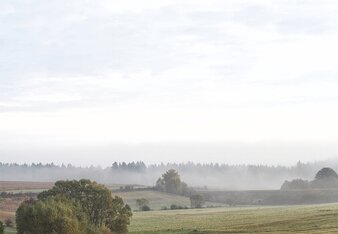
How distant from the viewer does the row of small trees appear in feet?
271

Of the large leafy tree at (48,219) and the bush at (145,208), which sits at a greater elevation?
the large leafy tree at (48,219)

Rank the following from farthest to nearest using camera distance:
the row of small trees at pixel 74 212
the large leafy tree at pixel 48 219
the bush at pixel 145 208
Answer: the bush at pixel 145 208 < the row of small trees at pixel 74 212 < the large leafy tree at pixel 48 219

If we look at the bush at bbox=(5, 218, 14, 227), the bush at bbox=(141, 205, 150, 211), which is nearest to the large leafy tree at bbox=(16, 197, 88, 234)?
the bush at bbox=(5, 218, 14, 227)

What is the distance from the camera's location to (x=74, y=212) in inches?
3529

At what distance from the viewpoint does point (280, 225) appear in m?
92.6

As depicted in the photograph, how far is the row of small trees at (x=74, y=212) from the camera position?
82625 millimetres

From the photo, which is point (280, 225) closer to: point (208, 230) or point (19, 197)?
point (208, 230)

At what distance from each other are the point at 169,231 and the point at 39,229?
24517 millimetres

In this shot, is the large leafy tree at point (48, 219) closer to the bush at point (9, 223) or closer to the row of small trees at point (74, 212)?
the row of small trees at point (74, 212)

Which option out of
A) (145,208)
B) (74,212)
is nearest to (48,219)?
(74,212)

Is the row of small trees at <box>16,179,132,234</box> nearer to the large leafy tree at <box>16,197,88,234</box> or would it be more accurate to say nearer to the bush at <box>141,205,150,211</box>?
the large leafy tree at <box>16,197,88,234</box>

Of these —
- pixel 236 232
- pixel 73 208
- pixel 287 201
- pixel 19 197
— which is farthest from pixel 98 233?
pixel 287 201

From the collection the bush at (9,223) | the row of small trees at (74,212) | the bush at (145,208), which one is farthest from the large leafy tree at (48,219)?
the bush at (145,208)

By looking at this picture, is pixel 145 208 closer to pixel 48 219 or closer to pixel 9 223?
pixel 9 223
